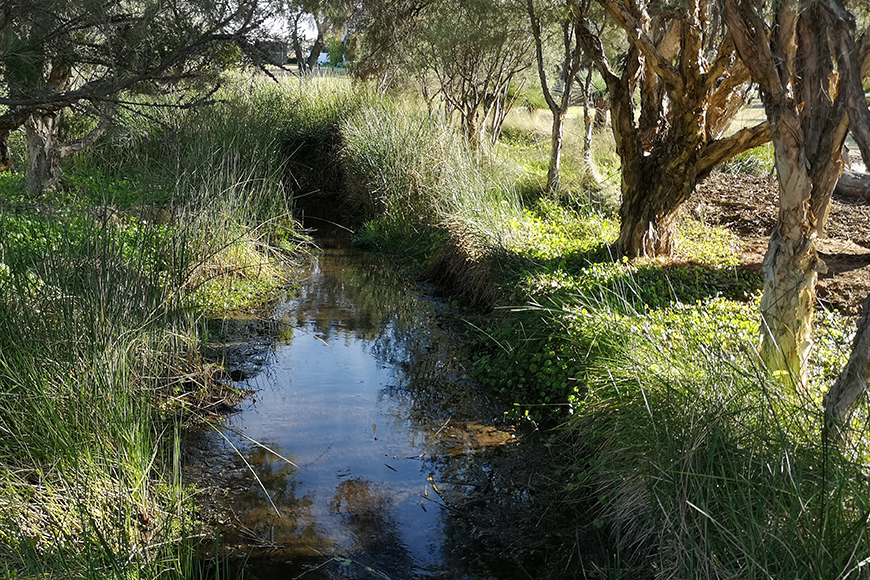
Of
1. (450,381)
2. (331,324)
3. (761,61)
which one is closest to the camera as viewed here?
(761,61)

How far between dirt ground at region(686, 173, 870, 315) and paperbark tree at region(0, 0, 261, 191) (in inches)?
172

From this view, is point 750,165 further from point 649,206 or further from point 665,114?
point 649,206

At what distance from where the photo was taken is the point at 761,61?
3.69 meters

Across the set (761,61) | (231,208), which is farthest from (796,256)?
(231,208)

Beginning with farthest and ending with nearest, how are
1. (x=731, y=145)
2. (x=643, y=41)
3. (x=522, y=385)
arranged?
(x=731, y=145), (x=643, y=41), (x=522, y=385)

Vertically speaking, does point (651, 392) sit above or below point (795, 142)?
below

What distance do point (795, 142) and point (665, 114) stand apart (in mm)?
2749

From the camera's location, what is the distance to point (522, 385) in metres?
5.04

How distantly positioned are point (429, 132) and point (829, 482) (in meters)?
7.25

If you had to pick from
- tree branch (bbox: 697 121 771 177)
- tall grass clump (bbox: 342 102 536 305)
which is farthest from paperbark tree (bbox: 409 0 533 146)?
tree branch (bbox: 697 121 771 177)

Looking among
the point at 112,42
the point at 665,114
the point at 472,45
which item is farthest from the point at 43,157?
the point at 665,114

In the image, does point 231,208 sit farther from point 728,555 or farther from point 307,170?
point 728,555

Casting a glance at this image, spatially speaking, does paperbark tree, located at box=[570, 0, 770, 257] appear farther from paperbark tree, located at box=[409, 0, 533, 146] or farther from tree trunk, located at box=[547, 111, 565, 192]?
paperbark tree, located at box=[409, 0, 533, 146]

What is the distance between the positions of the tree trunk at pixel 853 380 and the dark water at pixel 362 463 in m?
1.54
